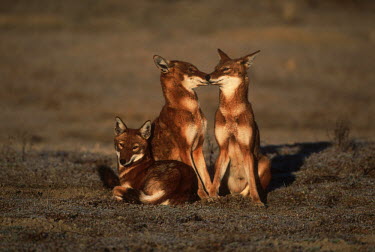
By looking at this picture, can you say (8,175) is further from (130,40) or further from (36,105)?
(130,40)

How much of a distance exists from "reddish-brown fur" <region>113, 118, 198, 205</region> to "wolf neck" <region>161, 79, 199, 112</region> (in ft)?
2.07

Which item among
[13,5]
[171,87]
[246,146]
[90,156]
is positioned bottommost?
[90,156]

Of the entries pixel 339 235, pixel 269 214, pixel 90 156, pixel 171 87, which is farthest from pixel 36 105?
pixel 339 235

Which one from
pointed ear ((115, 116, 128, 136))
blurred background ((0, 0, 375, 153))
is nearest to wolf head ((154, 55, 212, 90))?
pointed ear ((115, 116, 128, 136))

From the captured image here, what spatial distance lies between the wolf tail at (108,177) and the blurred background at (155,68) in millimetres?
2326

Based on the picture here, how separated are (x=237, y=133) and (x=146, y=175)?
146 centimetres

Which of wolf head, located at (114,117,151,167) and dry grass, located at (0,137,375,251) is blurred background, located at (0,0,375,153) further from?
wolf head, located at (114,117,151,167)

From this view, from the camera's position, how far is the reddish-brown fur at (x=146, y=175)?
330 inches

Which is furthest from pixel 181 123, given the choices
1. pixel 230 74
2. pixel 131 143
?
pixel 230 74

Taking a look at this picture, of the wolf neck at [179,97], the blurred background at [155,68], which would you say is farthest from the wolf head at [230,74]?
the blurred background at [155,68]

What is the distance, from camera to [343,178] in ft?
34.5

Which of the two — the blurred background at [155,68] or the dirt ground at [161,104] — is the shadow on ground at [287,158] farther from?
the blurred background at [155,68]

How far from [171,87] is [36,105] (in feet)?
48.7

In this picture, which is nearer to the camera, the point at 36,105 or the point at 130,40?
the point at 36,105
